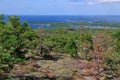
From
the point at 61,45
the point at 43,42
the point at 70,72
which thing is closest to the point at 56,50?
the point at 61,45

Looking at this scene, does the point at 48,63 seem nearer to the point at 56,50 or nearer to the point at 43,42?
the point at 43,42

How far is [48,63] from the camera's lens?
74.4 m

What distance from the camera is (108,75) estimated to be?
65375mm

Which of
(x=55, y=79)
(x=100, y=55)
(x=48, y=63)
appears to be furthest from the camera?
(x=48, y=63)

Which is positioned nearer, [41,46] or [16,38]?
[16,38]

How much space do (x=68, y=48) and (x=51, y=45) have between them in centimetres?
549

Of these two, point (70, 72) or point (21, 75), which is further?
point (70, 72)

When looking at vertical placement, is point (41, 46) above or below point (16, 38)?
below

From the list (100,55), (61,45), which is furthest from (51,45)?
(100,55)

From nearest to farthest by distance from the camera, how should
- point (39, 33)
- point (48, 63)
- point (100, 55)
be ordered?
point (100, 55), point (48, 63), point (39, 33)

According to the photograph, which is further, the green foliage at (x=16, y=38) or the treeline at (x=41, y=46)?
the green foliage at (x=16, y=38)

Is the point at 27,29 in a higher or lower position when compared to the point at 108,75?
higher

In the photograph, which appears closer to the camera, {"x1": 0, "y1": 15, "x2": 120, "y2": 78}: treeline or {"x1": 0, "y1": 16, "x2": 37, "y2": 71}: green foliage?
{"x1": 0, "y1": 15, "x2": 120, "y2": 78}: treeline

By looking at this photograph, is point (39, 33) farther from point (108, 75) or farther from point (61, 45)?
point (108, 75)
